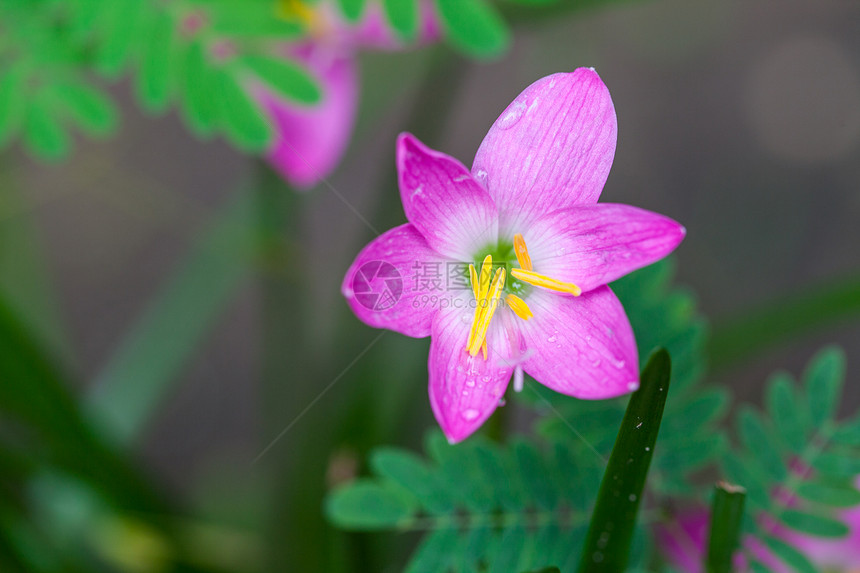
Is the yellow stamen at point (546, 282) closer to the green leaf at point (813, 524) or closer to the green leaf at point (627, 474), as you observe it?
the green leaf at point (627, 474)

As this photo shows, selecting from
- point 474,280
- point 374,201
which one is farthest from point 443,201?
point 374,201

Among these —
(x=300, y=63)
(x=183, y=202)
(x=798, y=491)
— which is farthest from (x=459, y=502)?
(x=183, y=202)

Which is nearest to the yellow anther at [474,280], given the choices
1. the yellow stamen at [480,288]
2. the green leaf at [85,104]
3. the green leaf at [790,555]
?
the yellow stamen at [480,288]

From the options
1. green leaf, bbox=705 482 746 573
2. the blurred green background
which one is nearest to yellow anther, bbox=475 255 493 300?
green leaf, bbox=705 482 746 573

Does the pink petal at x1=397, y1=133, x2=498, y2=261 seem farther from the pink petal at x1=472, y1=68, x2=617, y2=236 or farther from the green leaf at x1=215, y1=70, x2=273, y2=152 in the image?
the green leaf at x1=215, y1=70, x2=273, y2=152

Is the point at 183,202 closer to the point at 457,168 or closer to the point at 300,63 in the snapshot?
the point at 300,63

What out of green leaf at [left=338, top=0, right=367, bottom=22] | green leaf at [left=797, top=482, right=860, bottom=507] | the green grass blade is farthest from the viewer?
the green grass blade
